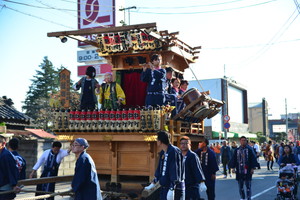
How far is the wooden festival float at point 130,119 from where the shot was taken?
852cm

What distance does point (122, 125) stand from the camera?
340 inches

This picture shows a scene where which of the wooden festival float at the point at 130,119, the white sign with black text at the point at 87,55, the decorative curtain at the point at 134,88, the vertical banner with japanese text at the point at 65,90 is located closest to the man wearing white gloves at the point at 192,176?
the wooden festival float at the point at 130,119

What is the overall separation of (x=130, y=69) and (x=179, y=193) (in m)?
5.11

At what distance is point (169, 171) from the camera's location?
610 cm

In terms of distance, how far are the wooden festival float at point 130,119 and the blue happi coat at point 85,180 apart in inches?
117

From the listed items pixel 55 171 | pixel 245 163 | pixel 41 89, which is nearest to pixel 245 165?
pixel 245 163

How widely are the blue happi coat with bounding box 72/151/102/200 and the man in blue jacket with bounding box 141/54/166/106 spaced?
3.92 metres

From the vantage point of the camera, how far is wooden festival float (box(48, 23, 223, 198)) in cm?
852

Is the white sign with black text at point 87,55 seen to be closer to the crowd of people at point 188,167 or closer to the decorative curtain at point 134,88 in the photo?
the decorative curtain at point 134,88

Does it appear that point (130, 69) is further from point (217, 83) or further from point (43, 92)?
point (43, 92)

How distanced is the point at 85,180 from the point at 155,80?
421cm

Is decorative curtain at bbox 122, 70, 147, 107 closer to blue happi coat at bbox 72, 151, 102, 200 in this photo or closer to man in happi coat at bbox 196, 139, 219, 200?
man in happi coat at bbox 196, 139, 219, 200

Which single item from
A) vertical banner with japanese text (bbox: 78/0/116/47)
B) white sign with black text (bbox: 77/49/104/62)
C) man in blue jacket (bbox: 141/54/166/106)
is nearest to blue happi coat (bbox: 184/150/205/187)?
man in blue jacket (bbox: 141/54/166/106)

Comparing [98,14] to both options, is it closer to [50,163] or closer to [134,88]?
[134,88]
